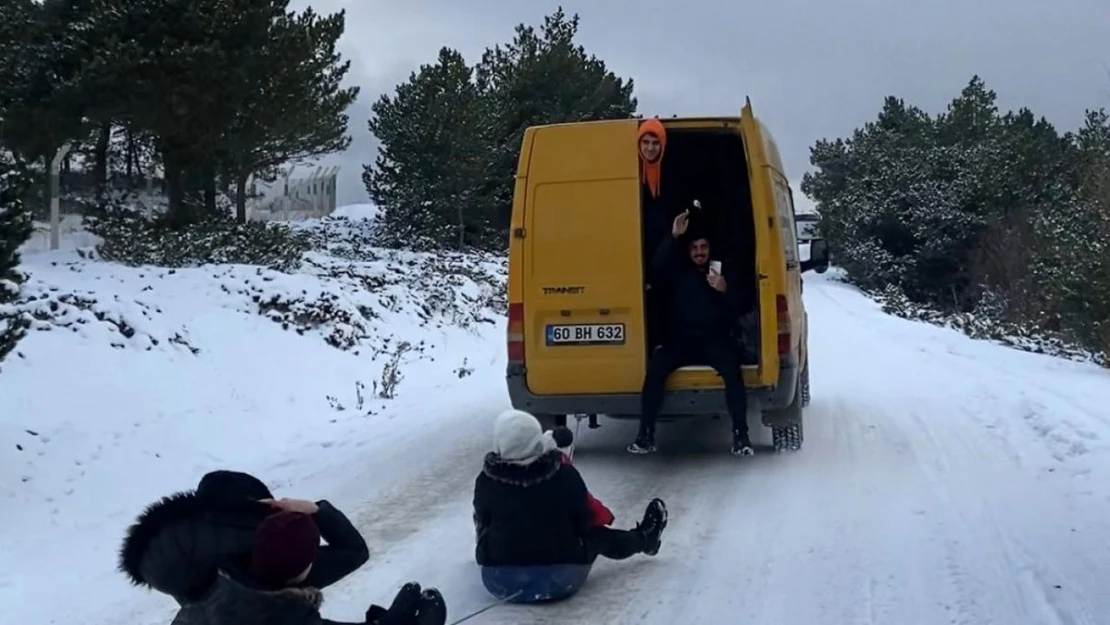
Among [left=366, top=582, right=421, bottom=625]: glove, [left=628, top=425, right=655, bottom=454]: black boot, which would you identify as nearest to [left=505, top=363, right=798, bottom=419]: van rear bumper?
[left=628, top=425, right=655, bottom=454]: black boot

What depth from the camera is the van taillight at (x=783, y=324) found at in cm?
827

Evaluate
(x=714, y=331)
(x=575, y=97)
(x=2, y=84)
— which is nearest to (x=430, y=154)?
(x=575, y=97)

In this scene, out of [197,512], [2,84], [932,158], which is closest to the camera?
[197,512]

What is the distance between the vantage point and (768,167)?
8500 millimetres

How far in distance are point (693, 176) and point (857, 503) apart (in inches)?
163

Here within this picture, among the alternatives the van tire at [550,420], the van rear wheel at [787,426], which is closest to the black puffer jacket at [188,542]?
the van tire at [550,420]

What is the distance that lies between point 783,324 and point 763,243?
2.05 feet

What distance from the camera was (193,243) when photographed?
19.3 meters

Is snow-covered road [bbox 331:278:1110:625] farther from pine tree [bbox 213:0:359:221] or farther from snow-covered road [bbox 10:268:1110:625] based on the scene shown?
pine tree [bbox 213:0:359:221]

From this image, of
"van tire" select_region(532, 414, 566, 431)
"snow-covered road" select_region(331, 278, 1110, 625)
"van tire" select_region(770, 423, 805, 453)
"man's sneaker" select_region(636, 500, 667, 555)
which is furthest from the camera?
"van tire" select_region(770, 423, 805, 453)

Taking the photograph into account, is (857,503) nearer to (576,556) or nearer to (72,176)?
(576,556)

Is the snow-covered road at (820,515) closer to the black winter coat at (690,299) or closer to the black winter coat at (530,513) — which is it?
the black winter coat at (530,513)

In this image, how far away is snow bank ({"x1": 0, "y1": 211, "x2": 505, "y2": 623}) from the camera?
7203mm

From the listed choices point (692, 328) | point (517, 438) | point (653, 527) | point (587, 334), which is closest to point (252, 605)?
point (517, 438)
